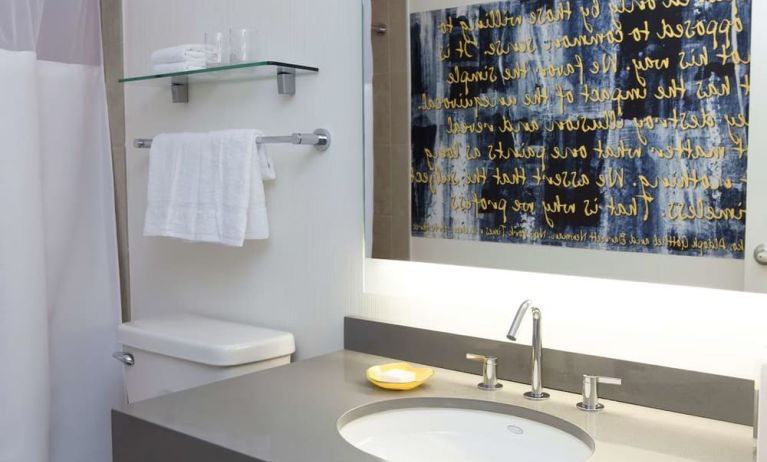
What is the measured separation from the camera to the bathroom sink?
1.35 meters

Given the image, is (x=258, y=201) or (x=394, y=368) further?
(x=258, y=201)

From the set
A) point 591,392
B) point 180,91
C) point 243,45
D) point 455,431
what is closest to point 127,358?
point 180,91

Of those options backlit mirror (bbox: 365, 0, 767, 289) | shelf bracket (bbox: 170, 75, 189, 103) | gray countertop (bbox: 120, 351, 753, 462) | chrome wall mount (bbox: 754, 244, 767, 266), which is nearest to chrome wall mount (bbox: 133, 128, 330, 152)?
backlit mirror (bbox: 365, 0, 767, 289)

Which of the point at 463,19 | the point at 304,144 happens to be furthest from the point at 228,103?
the point at 463,19

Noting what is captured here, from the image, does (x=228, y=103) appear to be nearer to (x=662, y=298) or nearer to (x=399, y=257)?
(x=399, y=257)

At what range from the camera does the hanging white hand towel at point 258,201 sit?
72.6 inches

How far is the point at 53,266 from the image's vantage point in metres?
2.22

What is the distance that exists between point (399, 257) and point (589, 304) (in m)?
0.43

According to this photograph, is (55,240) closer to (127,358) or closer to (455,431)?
(127,358)

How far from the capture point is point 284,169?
6.25 feet

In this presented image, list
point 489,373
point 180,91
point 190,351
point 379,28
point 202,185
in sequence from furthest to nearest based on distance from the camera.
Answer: point 180,91
point 202,185
point 190,351
point 379,28
point 489,373

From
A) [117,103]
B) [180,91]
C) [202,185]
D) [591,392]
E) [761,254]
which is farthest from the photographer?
[117,103]

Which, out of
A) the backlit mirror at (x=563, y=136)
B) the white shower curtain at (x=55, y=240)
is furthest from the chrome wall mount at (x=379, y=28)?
the white shower curtain at (x=55, y=240)

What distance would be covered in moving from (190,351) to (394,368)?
0.51 metres
